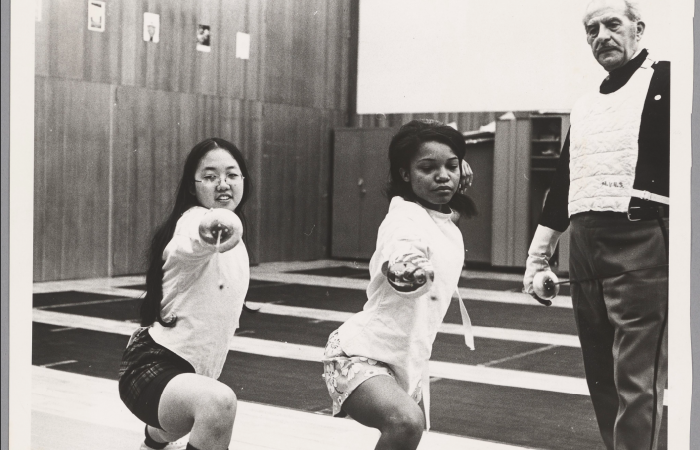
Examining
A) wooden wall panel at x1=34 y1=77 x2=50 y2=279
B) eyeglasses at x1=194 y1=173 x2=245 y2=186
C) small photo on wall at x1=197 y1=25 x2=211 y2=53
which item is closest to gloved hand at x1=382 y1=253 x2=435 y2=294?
eyeglasses at x1=194 y1=173 x2=245 y2=186

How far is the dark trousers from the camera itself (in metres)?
2.38

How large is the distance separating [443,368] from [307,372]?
751mm

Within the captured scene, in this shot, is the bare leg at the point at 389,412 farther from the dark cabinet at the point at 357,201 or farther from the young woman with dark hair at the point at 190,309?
the dark cabinet at the point at 357,201

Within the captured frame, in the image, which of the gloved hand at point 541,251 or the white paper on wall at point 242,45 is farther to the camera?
the white paper on wall at point 242,45

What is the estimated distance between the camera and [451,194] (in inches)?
100

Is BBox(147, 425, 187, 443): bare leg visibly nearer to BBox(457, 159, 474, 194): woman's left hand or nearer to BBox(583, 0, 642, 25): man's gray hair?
BBox(457, 159, 474, 194): woman's left hand

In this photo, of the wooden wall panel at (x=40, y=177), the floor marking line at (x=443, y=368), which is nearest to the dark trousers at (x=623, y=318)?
the floor marking line at (x=443, y=368)

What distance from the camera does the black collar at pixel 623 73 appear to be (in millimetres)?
2354

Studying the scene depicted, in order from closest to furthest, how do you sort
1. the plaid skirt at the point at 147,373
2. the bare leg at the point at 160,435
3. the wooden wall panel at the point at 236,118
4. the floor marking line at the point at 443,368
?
the plaid skirt at the point at 147,373 < the bare leg at the point at 160,435 < the wooden wall panel at the point at 236,118 < the floor marking line at the point at 443,368

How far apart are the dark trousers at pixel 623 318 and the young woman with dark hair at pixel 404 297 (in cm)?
35

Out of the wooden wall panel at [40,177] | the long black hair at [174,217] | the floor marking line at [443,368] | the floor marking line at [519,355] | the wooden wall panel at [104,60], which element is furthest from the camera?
the wooden wall panel at [104,60]

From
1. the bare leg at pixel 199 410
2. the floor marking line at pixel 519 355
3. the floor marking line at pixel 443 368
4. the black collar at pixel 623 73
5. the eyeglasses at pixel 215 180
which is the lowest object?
the floor marking line at pixel 519 355

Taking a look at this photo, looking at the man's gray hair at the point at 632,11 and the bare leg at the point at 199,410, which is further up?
the man's gray hair at the point at 632,11

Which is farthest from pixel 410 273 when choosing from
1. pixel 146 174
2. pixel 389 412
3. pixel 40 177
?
pixel 40 177
